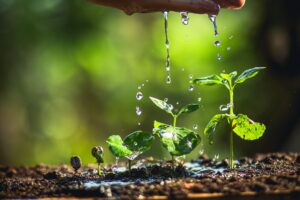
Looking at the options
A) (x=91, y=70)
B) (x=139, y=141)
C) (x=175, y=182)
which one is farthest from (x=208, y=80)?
(x=91, y=70)

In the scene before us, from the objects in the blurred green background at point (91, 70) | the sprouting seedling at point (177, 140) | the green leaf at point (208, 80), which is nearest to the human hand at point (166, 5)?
the green leaf at point (208, 80)

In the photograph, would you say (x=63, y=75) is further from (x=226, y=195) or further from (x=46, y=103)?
(x=226, y=195)

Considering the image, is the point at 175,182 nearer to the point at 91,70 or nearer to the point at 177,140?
the point at 177,140

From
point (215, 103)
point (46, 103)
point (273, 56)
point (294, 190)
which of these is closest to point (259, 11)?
point (273, 56)

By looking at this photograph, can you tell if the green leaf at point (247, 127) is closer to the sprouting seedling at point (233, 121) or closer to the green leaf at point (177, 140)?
the sprouting seedling at point (233, 121)

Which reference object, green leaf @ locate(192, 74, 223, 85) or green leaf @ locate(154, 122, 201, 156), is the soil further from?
green leaf @ locate(192, 74, 223, 85)

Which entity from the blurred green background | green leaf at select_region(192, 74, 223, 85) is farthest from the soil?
the blurred green background

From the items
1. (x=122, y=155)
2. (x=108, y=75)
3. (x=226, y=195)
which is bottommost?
(x=226, y=195)
